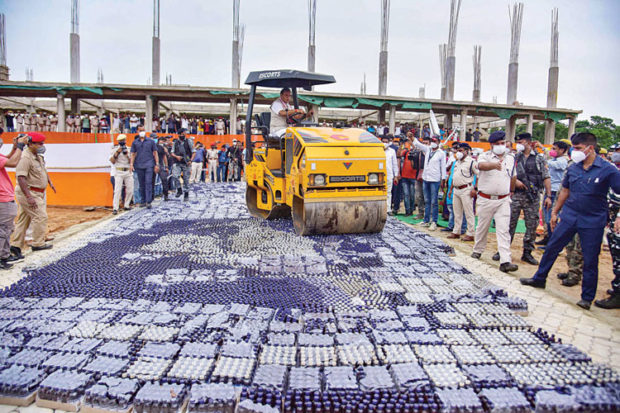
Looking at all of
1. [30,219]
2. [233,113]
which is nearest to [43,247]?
[30,219]

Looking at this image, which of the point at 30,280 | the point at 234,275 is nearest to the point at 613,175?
the point at 234,275

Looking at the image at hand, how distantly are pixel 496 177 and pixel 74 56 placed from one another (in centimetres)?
2976

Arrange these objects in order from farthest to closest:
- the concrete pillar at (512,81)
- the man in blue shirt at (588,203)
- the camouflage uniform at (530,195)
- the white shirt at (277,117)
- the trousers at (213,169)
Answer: the concrete pillar at (512,81)
the trousers at (213,169)
the white shirt at (277,117)
the camouflage uniform at (530,195)
the man in blue shirt at (588,203)

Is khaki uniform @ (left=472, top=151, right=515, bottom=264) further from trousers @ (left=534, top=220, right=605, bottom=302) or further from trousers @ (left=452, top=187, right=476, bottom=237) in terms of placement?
trousers @ (left=452, top=187, right=476, bottom=237)

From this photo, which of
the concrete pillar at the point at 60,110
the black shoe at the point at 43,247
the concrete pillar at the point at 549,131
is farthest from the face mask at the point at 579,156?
the concrete pillar at the point at 549,131

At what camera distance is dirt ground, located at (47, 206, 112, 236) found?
9.17m

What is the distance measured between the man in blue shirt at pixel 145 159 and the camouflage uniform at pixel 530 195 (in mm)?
8412

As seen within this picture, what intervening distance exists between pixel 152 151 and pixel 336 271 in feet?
24.1

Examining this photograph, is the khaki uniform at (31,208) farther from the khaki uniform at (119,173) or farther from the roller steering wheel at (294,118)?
the roller steering wheel at (294,118)

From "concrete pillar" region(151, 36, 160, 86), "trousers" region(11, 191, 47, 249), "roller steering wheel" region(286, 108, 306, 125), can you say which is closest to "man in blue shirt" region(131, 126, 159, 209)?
"trousers" region(11, 191, 47, 249)

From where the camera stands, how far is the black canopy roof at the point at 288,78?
8055mm

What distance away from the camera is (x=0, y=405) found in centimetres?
297

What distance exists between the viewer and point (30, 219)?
6.92 metres

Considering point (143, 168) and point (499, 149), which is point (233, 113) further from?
point (499, 149)
